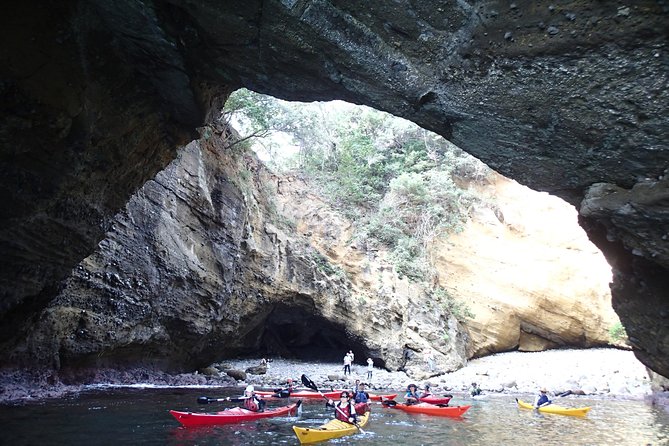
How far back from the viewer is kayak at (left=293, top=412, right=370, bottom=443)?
864 cm

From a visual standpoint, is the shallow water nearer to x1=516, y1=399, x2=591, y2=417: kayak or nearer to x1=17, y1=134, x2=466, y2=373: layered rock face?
x1=516, y1=399, x2=591, y2=417: kayak

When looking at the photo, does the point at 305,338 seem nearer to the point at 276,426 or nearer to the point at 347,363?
the point at 347,363

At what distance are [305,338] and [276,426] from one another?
13.2 m

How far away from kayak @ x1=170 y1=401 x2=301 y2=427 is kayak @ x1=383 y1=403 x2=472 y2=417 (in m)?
3.34

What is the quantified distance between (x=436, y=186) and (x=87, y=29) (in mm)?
20402

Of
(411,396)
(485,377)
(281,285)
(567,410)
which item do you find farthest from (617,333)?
(281,285)

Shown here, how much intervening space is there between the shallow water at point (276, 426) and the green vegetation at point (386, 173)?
1091cm

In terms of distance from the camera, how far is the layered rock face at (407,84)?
4.16 metres

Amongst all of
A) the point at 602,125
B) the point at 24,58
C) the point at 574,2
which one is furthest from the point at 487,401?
the point at 24,58

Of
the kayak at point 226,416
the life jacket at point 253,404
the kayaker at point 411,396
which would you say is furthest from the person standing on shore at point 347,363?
the life jacket at point 253,404

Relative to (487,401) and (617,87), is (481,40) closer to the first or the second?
(617,87)

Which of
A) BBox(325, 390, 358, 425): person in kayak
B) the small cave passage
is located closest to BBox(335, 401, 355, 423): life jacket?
BBox(325, 390, 358, 425): person in kayak

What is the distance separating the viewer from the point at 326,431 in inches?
357

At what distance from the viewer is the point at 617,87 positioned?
4.14 m
